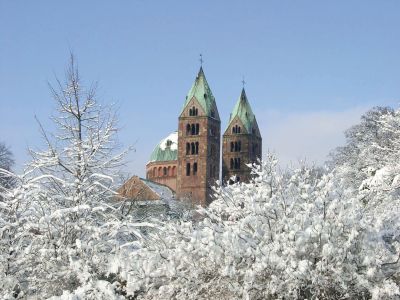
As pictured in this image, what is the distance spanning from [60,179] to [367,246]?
5292 millimetres

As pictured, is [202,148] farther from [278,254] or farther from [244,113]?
[278,254]

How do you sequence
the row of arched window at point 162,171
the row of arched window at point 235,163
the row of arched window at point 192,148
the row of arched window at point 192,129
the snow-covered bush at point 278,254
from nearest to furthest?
the snow-covered bush at point 278,254, the row of arched window at point 192,148, the row of arched window at point 192,129, the row of arched window at point 162,171, the row of arched window at point 235,163

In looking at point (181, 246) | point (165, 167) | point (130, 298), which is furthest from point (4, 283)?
point (165, 167)

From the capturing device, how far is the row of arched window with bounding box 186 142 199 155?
78.2 m

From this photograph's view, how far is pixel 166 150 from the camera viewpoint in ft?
276

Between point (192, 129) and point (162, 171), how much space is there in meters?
7.47

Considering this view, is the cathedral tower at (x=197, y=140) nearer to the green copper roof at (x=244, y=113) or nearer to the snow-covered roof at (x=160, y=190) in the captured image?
the snow-covered roof at (x=160, y=190)

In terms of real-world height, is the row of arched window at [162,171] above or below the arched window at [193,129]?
below

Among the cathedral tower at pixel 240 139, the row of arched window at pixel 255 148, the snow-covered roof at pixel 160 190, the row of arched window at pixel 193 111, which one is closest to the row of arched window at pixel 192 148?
the row of arched window at pixel 193 111

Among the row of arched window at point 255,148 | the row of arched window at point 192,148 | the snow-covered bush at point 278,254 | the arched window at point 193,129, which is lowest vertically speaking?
the snow-covered bush at point 278,254

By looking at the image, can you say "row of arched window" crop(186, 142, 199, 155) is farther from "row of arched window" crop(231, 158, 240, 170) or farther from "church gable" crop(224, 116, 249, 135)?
"church gable" crop(224, 116, 249, 135)

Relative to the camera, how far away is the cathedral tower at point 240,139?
83.4m

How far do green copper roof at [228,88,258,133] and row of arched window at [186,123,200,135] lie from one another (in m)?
7.71

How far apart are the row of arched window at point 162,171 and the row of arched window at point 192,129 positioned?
563 centimetres
